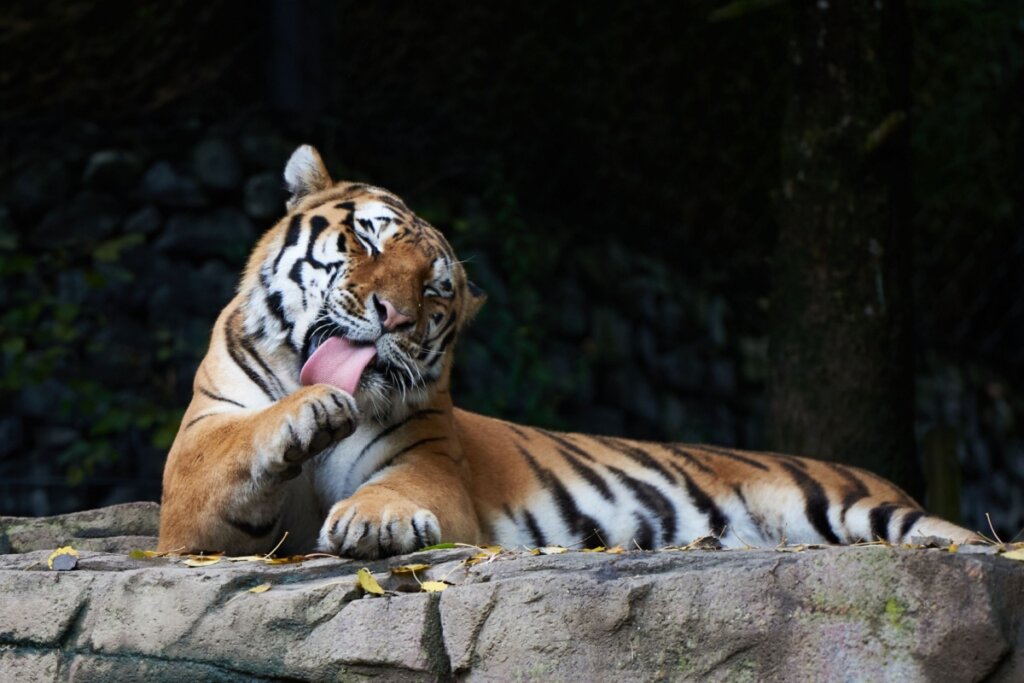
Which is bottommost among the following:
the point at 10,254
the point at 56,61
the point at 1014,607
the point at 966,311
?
the point at 966,311

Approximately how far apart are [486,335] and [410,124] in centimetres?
113

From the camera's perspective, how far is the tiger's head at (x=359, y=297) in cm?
335

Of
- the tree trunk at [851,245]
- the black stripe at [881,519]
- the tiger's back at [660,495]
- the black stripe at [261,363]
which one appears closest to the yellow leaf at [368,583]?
the black stripe at [261,363]

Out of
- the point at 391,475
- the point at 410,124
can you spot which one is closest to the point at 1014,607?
the point at 391,475

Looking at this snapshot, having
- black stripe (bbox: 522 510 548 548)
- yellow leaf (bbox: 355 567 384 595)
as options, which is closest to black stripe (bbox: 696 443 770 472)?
black stripe (bbox: 522 510 548 548)

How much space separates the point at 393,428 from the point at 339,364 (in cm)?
33

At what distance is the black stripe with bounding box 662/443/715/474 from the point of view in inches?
177

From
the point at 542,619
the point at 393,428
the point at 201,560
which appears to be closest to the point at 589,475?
the point at 393,428

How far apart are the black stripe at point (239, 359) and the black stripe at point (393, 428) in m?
0.25

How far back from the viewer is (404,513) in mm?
3045

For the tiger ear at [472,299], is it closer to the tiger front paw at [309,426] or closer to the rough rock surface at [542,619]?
the tiger front paw at [309,426]

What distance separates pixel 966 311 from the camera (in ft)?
30.6

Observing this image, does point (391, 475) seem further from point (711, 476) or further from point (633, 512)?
point (711, 476)

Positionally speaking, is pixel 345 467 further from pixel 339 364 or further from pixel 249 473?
pixel 249 473
